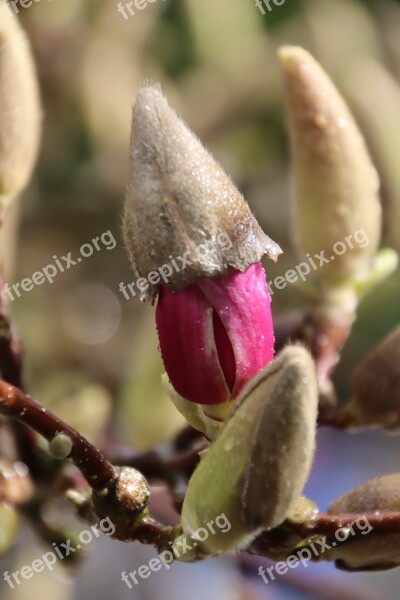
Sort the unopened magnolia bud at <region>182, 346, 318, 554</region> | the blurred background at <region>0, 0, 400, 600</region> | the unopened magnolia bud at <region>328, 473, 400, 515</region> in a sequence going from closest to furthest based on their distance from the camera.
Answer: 1. the unopened magnolia bud at <region>182, 346, 318, 554</region>
2. the unopened magnolia bud at <region>328, 473, 400, 515</region>
3. the blurred background at <region>0, 0, 400, 600</region>

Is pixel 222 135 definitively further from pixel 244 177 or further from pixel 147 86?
pixel 147 86

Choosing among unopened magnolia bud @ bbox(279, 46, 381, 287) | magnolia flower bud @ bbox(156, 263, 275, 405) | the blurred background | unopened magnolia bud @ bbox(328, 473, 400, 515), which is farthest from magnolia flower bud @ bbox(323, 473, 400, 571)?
the blurred background

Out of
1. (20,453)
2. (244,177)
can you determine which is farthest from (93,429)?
(244,177)

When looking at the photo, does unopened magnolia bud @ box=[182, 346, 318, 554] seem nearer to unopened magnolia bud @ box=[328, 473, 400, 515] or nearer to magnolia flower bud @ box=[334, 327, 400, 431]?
unopened magnolia bud @ box=[328, 473, 400, 515]

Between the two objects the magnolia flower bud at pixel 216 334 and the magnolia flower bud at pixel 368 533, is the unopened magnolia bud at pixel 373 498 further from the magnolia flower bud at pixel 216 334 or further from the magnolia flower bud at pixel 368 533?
the magnolia flower bud at pixel 216 334

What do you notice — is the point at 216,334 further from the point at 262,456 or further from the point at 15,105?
the point at 15,105

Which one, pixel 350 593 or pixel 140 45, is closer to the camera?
pixel 350 593
